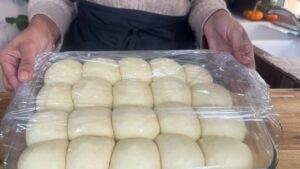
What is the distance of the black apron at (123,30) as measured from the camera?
0.80m

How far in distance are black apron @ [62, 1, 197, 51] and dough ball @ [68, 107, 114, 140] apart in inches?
13.7

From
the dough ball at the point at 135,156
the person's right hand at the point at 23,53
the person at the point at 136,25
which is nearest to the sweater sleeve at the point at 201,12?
the person at the point at 136,25

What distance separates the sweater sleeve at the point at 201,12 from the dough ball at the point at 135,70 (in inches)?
9.8

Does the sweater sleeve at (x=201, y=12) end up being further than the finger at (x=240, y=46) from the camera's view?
Yes

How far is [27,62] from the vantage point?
605 millimetres

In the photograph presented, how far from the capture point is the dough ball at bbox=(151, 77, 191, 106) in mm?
541

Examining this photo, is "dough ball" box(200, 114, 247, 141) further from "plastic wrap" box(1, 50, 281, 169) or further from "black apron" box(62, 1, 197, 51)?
"black apron" box(62, 1, 197, 51)

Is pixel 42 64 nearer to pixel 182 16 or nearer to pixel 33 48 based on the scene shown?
pixel 33 48

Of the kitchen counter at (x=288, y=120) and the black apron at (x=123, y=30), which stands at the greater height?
the black apron at (x=123, y=30)

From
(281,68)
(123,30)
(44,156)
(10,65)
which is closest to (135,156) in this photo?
(44,156)

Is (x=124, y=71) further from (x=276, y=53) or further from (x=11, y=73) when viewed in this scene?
A: (x=276, y=53)

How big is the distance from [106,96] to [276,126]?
0.82 feet

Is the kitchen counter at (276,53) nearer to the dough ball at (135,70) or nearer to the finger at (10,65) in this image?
the dough ball at (135,70)

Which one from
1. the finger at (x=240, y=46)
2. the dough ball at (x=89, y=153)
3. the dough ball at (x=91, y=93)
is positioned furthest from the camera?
the finger at (x=240, y=46)
